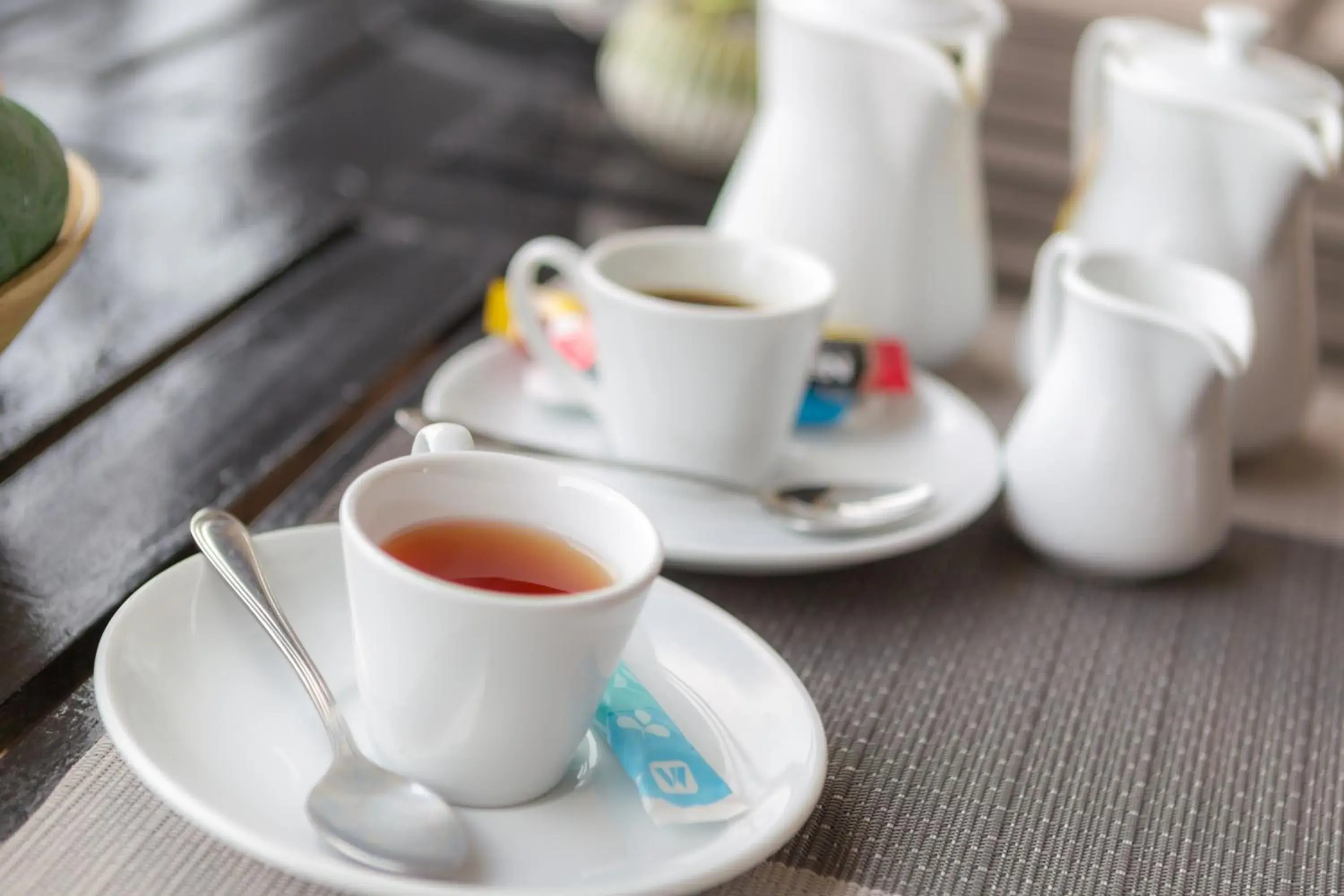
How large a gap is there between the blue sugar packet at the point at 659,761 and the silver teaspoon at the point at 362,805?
6 cm

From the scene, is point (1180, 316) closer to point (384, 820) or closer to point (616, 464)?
point (616, 464)

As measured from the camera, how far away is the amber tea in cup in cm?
44

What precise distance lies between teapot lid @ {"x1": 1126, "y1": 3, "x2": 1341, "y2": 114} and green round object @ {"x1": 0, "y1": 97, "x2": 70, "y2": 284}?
0.56 m

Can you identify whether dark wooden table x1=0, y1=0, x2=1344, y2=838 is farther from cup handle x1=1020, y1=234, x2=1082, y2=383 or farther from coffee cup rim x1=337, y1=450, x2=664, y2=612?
cup handle x1=1020, y1=234, x2=1082, y2=383

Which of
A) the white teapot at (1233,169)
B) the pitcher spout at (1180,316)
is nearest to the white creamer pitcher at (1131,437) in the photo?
the pitcher spout at (1180,316)

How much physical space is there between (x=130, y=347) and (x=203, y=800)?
38 centimetres

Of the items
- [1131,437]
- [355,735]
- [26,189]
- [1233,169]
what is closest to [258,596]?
[355,735]

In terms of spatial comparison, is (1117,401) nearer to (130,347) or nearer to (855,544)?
(855,544)

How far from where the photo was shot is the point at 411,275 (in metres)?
0.87

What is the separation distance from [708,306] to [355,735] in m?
0.33

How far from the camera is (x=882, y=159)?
82 cm

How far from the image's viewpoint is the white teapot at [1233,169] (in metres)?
0.74

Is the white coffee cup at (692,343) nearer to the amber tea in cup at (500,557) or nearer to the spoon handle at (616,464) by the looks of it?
the spoon handle at (616,464)

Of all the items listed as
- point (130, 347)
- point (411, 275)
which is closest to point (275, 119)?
point (411, 275)
